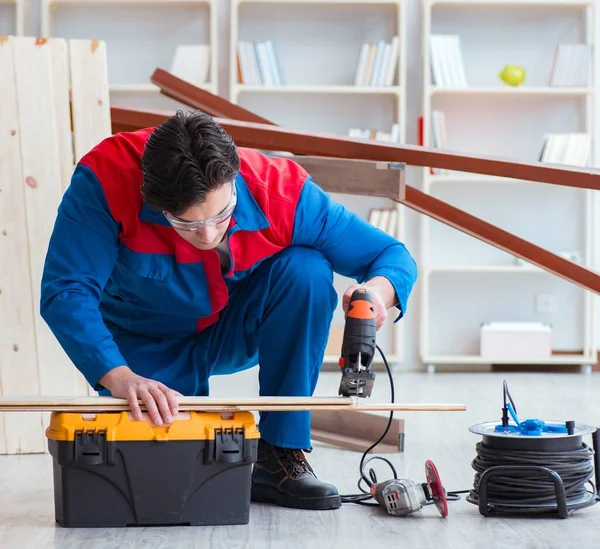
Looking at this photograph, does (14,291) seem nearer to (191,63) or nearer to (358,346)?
(358,346)

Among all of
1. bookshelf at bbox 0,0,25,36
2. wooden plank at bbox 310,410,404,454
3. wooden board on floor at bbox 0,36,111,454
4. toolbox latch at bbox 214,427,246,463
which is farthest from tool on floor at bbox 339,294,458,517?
bookshelf at bbox 0,0,25,36

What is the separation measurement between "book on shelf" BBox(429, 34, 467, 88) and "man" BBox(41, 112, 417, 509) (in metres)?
3.49

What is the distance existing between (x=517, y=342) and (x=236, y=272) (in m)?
3.56

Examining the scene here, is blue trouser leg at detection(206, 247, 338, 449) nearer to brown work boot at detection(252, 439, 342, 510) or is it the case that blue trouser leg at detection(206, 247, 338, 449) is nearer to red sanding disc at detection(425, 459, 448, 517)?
brown work boot at detection(252, 439, 342, 510)

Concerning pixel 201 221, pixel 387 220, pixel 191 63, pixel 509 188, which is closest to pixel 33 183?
pixel 201 221

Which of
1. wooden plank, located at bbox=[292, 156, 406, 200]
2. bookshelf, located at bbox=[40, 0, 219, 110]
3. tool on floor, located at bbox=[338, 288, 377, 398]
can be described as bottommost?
tool on floor, located at bbox=[338, 288, 377, 398]

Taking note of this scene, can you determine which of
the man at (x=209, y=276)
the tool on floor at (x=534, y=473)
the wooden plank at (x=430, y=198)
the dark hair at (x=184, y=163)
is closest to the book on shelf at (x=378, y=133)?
the wooden plank at (x=430, y=198)

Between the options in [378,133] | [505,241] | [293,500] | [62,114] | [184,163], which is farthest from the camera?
[378,133]

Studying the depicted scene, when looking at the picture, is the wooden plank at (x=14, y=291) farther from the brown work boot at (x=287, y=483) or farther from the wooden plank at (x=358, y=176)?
the brown work boot at (x=287, y=483)

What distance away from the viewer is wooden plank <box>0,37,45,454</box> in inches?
109

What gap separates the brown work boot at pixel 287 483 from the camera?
2047mm

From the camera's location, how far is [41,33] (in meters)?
5.54

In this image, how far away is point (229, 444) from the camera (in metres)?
1.85

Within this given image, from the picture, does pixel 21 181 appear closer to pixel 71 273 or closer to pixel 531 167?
pixel 71 273
